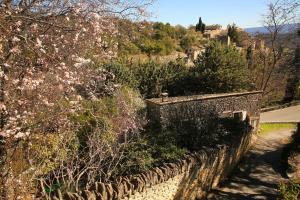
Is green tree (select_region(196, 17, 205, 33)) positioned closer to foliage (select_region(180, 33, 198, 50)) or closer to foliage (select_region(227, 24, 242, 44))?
foliage (select_region(227, 24, 242, 44))

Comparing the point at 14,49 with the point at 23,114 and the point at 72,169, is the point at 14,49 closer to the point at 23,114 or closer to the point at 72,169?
the point at 23,114

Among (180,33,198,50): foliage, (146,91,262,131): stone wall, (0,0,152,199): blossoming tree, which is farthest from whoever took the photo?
(180,33,198,50): foliage

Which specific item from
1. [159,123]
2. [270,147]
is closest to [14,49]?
[159,123]

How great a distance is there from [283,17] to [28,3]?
19924 mm

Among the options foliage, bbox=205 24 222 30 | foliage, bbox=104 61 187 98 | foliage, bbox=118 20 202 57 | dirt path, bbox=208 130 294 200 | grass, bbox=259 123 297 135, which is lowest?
dirt path, bbox=208 130 294 200

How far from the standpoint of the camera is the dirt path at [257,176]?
1341 cm

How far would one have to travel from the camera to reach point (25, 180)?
8.88m

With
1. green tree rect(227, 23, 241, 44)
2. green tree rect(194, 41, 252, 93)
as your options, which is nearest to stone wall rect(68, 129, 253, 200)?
green tree rect(194, 41, 252, 93)

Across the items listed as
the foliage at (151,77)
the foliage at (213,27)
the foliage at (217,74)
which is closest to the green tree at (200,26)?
the foliage at (213,27)

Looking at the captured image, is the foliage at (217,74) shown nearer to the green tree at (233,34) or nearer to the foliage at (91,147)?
the foliage at (91,147)

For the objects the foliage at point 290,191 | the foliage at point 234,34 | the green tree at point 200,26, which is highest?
the green tree at point 200,26

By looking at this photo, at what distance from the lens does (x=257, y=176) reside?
15.2m

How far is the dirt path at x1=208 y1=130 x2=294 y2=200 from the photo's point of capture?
13406 mm

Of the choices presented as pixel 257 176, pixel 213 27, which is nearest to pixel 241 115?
pixel 257 176
